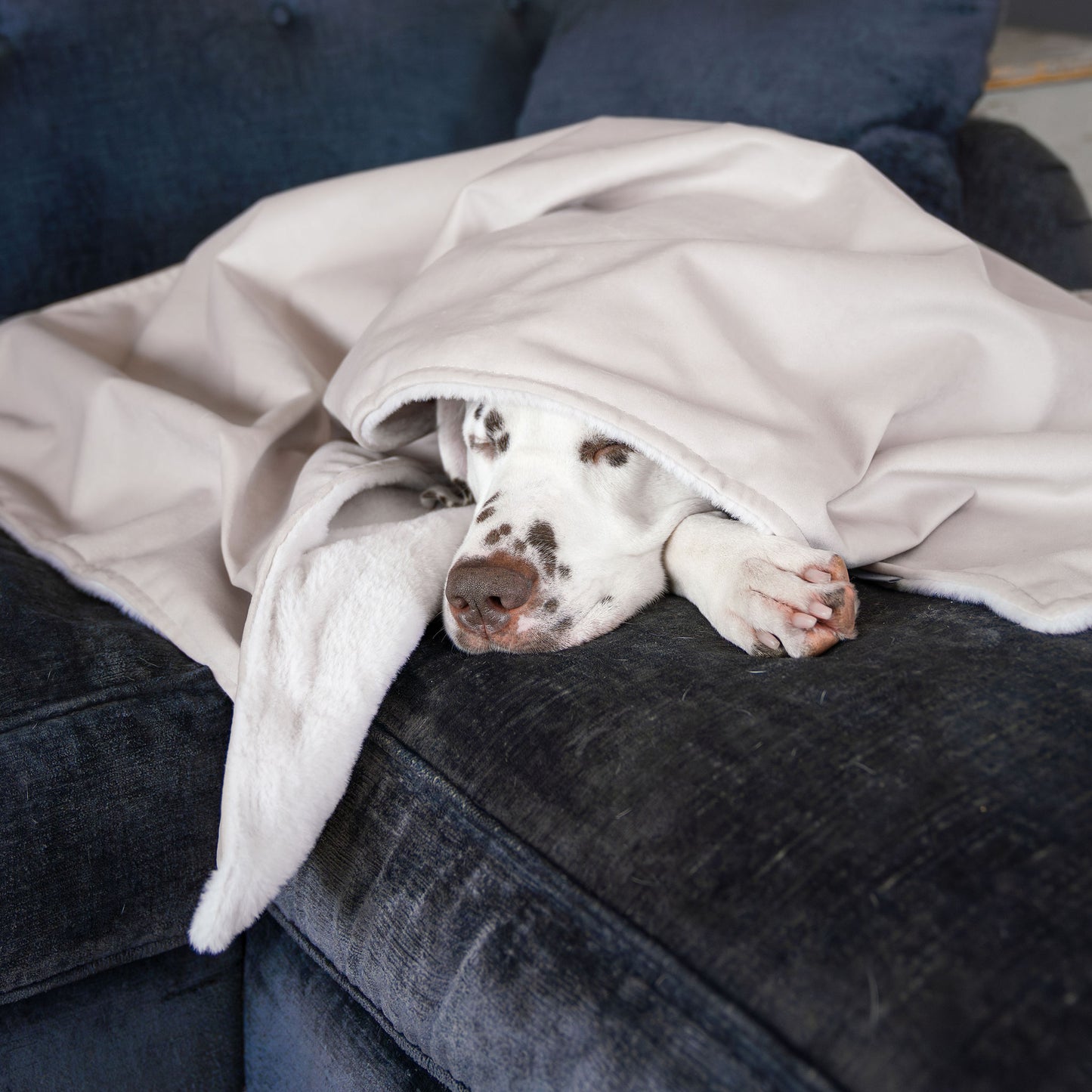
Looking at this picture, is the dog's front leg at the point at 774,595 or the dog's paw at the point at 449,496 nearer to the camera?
the dog's front leg at the point at 774,595

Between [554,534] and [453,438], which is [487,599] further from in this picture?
[453,438]

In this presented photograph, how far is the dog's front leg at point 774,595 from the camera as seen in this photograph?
1069mm

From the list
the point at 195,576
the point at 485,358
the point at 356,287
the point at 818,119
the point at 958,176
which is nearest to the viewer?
the point at 485,358

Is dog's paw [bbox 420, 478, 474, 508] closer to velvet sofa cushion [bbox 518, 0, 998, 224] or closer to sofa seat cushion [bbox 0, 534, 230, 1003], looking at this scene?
sofa seat cushion [bbox 0, 534, 230, 1003]

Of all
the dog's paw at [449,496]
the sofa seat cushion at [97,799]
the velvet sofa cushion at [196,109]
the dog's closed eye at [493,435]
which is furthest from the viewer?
the velvet sofa cushion at [196,109]

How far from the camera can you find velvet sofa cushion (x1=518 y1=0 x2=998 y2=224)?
206 centimetres

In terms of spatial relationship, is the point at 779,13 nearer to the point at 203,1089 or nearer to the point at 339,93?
the point at 339,93

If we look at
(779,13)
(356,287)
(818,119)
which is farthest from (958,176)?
(356,287)

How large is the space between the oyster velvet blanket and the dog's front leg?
4 centimetres

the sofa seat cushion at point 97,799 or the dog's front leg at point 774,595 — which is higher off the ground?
the dog's front leg at point 774,595

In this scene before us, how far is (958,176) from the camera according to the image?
2.22m

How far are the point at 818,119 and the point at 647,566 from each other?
1282mm

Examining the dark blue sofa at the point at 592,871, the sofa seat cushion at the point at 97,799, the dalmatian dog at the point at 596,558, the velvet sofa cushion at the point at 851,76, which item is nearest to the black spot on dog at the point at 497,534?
the dalmatian dog at the point at 596,558

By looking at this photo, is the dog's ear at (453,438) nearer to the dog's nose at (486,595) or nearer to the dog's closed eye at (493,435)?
the dog's closed eye at (493,435)
